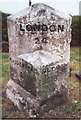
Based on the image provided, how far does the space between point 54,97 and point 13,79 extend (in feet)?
3.24

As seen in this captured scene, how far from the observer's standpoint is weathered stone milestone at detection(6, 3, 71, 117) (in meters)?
6.23

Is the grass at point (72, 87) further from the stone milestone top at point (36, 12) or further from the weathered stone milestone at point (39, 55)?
the stone milestone top at point (36, 12)

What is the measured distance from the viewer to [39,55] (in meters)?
6.34

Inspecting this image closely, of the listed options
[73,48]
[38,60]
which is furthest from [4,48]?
[38,60]

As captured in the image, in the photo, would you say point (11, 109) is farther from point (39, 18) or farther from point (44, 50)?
point (39, 18)

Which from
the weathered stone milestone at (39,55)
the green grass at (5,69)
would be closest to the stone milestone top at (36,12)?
the weathered stone milestone at (39,55)

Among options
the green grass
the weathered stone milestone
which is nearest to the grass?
the green grass

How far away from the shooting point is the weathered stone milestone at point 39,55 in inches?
245

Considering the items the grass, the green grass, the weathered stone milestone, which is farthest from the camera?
the green grass

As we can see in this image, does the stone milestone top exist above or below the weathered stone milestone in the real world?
above

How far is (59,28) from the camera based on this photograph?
6.40 m

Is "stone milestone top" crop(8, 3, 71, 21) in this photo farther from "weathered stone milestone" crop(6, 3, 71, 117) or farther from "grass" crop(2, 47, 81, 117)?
"grass" crop(2, 47, 81, 117)

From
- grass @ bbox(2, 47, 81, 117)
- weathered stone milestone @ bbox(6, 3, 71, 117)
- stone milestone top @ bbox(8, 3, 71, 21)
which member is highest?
stone milestone top @ bbox(8, 3, 71, 21)

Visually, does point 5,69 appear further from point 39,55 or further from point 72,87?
point 39,55
